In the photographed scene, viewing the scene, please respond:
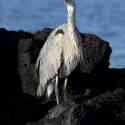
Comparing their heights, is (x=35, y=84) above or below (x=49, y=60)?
below

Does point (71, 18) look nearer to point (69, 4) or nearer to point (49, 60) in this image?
point (69, 4)

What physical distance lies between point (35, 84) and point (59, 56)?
0.69 m

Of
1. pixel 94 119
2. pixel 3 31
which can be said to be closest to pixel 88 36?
pixel 3 31

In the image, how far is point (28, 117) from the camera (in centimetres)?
1416

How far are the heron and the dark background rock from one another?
192 millimetres

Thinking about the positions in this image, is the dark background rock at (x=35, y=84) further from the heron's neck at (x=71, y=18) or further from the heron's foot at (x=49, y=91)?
the heron's neck at (x=71, y=18)

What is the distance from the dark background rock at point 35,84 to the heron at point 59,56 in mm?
192

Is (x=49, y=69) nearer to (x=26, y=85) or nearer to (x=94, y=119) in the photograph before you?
(x=26, y=85)

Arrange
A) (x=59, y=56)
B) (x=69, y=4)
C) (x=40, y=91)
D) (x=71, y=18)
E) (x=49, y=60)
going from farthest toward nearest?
1. (x=49, y=60)
2. (x=59, y=56)
3. (x=40, y=91)
4. (x=69, y=4)
5. (x=71, y=18)

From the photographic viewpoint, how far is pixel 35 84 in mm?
16594

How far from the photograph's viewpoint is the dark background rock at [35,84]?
14172mm

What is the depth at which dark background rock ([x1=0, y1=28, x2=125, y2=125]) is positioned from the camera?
558 inches

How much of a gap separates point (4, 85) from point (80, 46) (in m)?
1.66

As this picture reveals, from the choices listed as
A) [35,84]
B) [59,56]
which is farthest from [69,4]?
[35,84]
